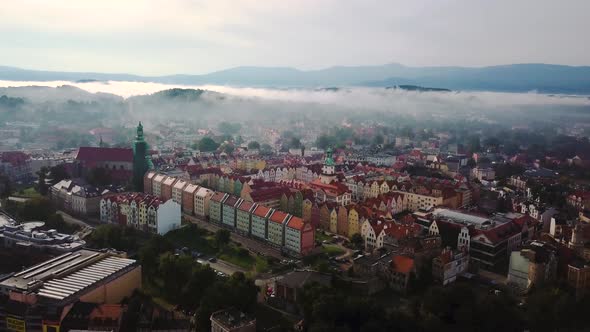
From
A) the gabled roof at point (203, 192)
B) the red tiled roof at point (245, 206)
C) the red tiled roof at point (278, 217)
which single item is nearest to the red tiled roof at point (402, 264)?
the red tiled roof at point (278, 217)

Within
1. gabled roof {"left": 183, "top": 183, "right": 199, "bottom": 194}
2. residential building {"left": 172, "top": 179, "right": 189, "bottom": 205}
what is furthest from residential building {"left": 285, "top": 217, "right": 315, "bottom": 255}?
residential building {"left": 172, "top": 179, "right": 189, "bottom": 205}

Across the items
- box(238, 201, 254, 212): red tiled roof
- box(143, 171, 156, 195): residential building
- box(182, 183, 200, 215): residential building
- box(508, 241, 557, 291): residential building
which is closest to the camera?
box(508, 241, 557, 291): residential building

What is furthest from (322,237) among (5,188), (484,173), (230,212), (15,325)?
(484,173)

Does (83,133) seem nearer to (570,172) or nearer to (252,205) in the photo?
(252,205)

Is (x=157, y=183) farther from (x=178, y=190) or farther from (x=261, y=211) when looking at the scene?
(x=261, y=211)

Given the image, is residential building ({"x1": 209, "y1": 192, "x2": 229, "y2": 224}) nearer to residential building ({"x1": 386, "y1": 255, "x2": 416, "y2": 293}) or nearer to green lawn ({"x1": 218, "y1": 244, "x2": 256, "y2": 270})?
green lawn ({"x1": 218, "y1": 244, "x2": 256, "y2": 270})
